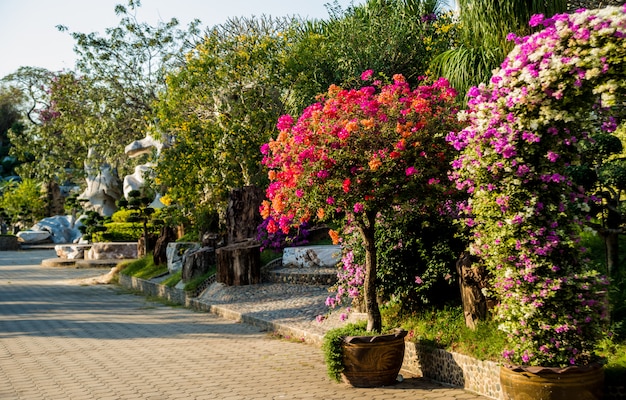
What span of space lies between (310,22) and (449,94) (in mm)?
12965

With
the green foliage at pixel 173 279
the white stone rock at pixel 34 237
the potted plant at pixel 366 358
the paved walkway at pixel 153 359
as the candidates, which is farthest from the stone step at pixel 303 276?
the white stone rock at pixel 34 237

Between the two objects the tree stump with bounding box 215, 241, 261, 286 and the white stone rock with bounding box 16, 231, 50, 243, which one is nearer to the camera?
the tree stump with bounding box 215, 241, 261, 286

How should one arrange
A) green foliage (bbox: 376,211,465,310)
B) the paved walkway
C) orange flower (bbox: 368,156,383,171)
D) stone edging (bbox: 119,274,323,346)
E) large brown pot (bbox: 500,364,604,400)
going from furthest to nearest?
stone edging (bbox: 119,274,323,346) → green foliage (bbox: 376,211,465,310) → the paved walkway → orange flower (bbox: 368,156,383,171) → large brown pot (bbox: 500,364,604,400)

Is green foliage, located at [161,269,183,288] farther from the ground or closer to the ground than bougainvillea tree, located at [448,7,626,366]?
closer to the ground

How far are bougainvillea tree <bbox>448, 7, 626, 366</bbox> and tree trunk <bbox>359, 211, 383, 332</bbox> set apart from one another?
1.76 meters

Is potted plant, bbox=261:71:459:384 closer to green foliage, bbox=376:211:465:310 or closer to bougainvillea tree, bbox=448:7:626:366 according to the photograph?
green foliage, bbox=376:211:465:310

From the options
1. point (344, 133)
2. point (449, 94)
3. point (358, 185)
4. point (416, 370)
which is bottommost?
point (416, 370)

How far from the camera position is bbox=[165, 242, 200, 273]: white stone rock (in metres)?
17.8

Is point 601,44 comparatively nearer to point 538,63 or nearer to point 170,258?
point 538,63

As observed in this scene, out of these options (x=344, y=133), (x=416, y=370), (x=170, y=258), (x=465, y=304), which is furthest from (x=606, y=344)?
(x=170, y=258)

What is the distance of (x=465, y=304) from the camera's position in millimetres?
7211

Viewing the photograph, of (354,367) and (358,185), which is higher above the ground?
(358,185)

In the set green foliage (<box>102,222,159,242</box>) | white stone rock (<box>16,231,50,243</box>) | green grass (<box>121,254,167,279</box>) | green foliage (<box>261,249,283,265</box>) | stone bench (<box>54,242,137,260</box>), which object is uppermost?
white stone rock (<box>16,231,50,243</box>)

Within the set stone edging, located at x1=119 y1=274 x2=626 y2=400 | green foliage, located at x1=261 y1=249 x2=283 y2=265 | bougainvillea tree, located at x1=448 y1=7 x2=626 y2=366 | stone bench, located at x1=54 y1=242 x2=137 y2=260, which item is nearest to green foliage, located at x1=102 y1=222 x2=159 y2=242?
stone bench, located at x1=54 y1=242 x2=137 y2=260
